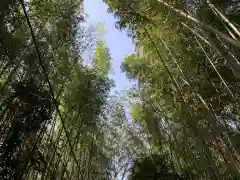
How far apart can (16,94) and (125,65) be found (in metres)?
4.19

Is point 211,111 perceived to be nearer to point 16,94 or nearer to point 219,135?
point 219,135

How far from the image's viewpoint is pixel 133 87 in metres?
9.19

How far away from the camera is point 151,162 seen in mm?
6887

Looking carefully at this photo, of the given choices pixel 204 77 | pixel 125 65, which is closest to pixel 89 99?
pixel 125 65

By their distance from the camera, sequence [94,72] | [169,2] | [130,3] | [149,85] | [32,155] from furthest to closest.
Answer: [149,85] < [94,72] < [130,3] < [169,2] < [32,155]

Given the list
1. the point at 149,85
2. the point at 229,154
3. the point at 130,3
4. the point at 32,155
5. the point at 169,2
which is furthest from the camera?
the point at 149,85

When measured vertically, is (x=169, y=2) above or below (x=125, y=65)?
below

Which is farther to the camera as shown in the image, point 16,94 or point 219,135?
point 219,135

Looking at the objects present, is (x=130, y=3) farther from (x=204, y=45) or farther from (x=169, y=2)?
(x=204, y=45)

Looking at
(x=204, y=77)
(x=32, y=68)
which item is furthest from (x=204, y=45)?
(x=32, y=68)

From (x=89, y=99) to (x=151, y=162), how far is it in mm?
Answer: 1834

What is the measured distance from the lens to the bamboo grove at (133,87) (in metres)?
4.36

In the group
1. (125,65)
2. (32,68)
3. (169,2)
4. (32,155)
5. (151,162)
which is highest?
(125,65)

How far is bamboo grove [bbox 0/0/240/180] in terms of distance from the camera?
4.36m
